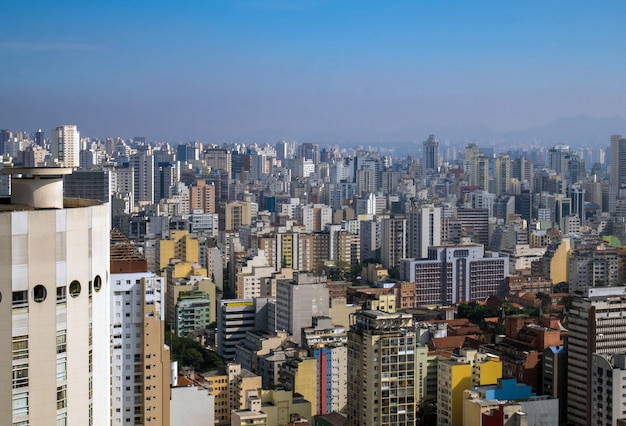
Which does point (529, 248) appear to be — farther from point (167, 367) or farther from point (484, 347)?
point (167, 367)

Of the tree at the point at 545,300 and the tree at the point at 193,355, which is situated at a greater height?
the tree at the point at 545,300

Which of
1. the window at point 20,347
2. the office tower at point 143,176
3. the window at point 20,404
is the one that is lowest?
the window at point 20,404

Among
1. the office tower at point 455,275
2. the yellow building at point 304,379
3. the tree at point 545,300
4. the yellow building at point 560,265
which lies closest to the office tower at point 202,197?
the office tower at point 455,275

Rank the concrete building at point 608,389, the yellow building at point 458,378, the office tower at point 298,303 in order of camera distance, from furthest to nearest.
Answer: the office tower at point 298,303 < the yellow building at point 458,378 < the concrete building at point 608,389

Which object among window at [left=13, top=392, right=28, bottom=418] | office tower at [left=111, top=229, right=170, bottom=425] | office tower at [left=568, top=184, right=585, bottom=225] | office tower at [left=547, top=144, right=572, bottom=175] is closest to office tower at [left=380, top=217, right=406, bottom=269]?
office tower at [left=568, top=184, right=585, bottom=225]

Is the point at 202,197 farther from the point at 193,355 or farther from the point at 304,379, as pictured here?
the point at 304,379

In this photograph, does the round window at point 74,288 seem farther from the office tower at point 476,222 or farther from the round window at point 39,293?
the office tower at point 476,222

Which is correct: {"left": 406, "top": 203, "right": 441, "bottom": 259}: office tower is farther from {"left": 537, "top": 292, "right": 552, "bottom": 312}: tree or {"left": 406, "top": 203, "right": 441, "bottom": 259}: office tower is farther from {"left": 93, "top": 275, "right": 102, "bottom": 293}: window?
{"left": 93, "top": 275, "right": 102, "bottom": 293}: window
